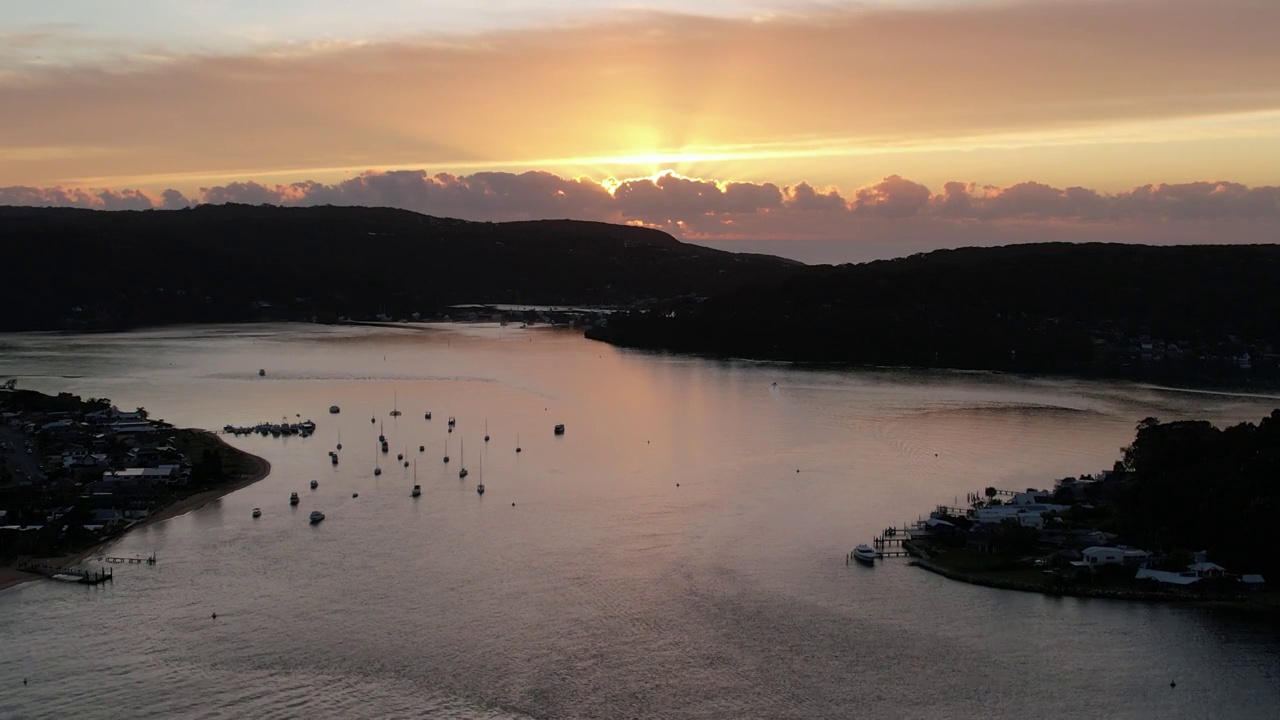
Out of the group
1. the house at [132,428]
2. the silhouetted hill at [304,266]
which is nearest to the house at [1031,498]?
the house at [132,428]

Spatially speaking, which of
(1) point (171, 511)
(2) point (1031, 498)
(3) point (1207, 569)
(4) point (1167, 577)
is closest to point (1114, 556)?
(4) point (1167, 577)

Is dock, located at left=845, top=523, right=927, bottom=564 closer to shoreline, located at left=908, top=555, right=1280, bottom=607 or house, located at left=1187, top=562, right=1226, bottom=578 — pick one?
shoreline, located at left=908, top=555, right=1280, bottom=607

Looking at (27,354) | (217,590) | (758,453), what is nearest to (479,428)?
(758,453)

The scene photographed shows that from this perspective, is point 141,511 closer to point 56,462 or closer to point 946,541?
point 56,462

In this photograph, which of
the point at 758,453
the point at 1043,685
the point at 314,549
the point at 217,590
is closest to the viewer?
the point at 1043,685

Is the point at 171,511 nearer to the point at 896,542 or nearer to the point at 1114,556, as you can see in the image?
the point at 896,542

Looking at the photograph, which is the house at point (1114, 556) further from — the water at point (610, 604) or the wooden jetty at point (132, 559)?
the wooden jetty at point (132, 559)
